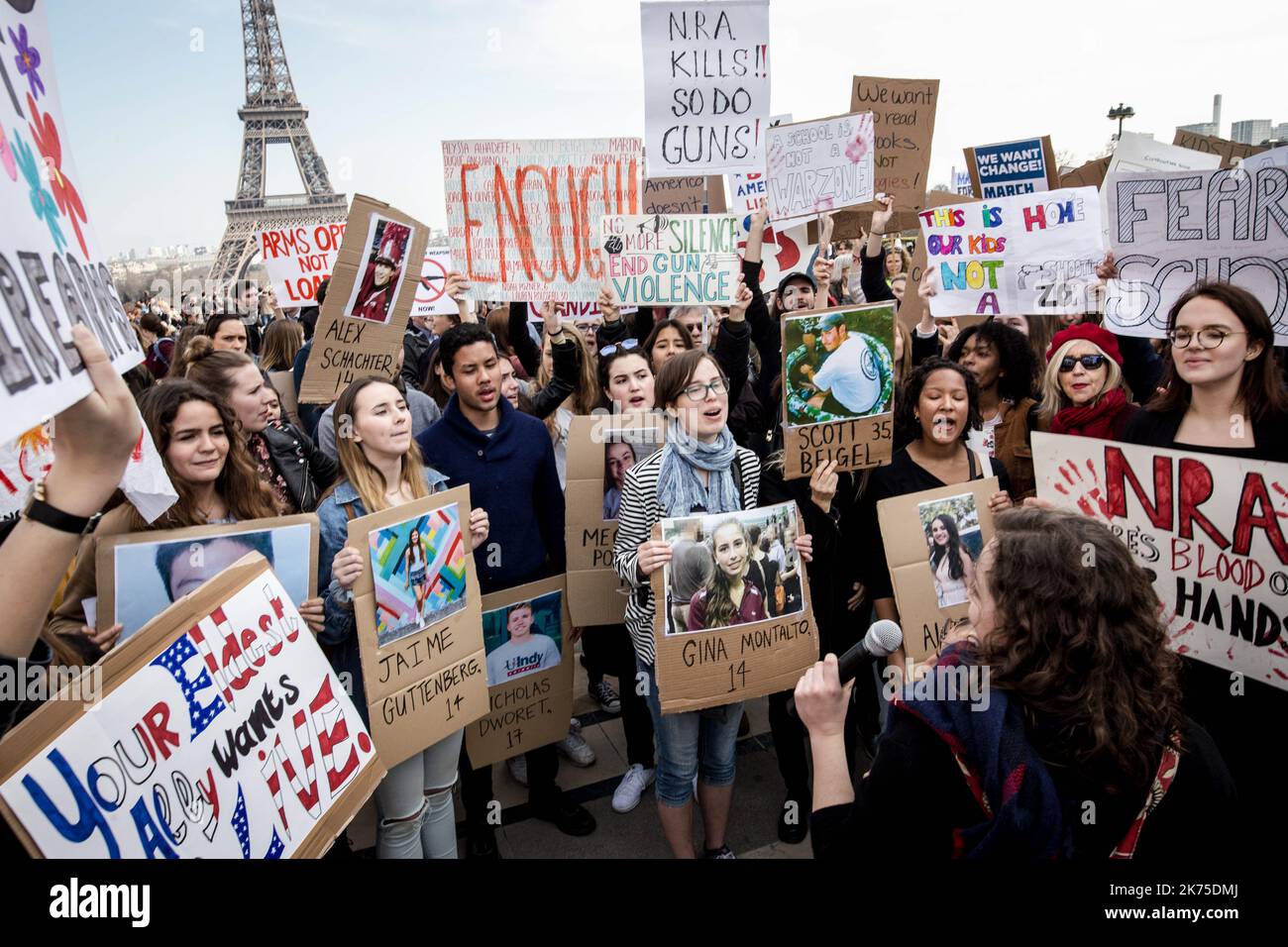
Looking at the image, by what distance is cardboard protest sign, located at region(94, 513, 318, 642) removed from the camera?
7.40 ft

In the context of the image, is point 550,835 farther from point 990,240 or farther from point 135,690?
point 990,240

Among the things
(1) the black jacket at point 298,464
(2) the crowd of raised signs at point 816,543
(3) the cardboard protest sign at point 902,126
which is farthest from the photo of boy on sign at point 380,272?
(3) the cardboard protest sign at point 902,126

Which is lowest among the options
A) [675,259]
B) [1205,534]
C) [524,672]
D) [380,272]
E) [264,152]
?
[524,672]

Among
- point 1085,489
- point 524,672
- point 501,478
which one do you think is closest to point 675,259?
point 501,478

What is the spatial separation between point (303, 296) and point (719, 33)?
4807 millimetres

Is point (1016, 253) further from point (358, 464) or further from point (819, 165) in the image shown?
point (358, 464)

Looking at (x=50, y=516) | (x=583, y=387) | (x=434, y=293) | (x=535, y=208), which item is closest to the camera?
(x=50, y=516)

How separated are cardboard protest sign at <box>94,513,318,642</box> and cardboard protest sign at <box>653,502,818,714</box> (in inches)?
48.3

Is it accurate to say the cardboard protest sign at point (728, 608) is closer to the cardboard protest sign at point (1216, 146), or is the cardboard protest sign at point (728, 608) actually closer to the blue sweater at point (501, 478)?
the blue sweater at point (501, 478)

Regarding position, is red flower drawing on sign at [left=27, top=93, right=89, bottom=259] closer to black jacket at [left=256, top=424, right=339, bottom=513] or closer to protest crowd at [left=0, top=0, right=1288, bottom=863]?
protest crowd at [left=0, top=0, right=1288, bottom=863]

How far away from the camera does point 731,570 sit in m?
2.90

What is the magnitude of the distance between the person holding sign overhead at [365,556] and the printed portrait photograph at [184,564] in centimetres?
15

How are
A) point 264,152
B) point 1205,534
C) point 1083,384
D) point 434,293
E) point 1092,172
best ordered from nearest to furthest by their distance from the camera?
point 1205,534, point 1083,384, point 434,293, point 1092,172, point 264,152

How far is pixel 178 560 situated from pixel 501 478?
4.49ft
